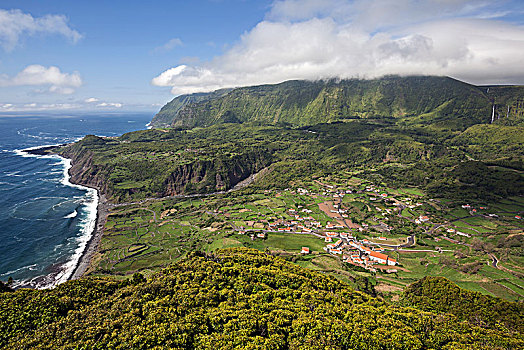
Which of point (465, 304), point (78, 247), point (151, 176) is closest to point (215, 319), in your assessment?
point (465, 304)

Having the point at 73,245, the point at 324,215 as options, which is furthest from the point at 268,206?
the point at 73,245

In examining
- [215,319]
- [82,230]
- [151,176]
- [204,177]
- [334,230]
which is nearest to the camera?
[215,319]

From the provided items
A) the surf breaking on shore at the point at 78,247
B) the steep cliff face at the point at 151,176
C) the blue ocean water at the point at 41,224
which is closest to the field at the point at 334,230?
the surf breaking on shore at the point at 78,247

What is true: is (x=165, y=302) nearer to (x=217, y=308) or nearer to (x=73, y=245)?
(x=217, y=308)

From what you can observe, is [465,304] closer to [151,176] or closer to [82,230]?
[82,230]

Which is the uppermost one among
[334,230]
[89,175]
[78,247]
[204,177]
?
[89,175]

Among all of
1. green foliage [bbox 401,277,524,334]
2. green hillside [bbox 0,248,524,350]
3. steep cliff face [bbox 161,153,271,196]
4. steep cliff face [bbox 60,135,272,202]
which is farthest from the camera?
steep cliff face [bbox 161,153,271,196]

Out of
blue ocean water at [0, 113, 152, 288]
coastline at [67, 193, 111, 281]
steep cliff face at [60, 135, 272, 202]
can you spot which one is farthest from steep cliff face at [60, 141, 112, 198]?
coastline at [67, 193, 111, 281]

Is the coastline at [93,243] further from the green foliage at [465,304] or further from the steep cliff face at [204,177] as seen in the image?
the green foliage at [465,304]

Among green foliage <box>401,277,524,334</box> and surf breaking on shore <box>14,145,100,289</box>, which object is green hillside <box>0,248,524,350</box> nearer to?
green foliage <box>401,277,524,334</box>
